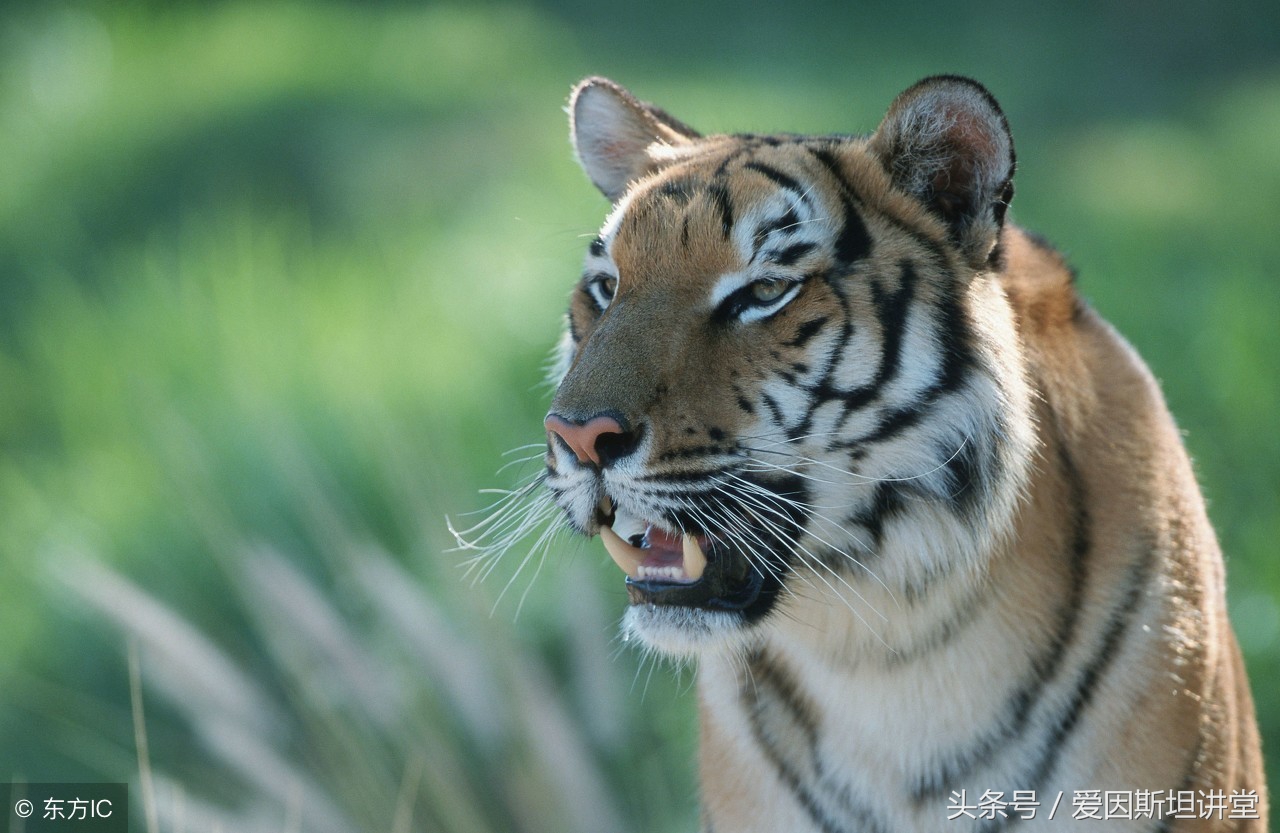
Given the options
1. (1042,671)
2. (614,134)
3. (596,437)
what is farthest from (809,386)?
(614,134)

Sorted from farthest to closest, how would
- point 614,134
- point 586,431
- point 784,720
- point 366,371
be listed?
point 366,371, point 614,134, point 784,720, point 586,431

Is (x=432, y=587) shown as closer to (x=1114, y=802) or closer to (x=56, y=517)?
(x=56, y=517)

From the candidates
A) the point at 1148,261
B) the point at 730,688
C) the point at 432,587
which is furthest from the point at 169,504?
the point at 1148,261

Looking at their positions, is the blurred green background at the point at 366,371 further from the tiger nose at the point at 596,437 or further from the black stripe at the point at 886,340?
the black stripe at the point at 886,340

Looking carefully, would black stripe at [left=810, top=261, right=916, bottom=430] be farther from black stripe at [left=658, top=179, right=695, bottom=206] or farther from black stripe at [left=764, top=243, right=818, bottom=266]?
black stripe at [left=658, top=179, right=695, bottom=206]

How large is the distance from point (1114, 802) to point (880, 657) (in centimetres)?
32

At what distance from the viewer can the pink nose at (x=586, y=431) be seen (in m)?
1.56

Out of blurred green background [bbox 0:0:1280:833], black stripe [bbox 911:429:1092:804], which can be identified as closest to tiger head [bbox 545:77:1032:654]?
black stripe [bbox 911:429:1092:804]

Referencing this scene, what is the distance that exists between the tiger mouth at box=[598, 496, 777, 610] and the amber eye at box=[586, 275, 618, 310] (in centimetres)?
31

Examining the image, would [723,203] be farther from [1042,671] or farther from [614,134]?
[1042,671]

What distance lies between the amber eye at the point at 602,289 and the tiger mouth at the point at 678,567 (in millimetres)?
310

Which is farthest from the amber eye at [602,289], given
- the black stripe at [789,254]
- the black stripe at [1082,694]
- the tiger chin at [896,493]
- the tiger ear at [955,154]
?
the black stripe at [1082,694]

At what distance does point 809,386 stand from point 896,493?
170mm

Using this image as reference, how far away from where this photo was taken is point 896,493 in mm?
1727
